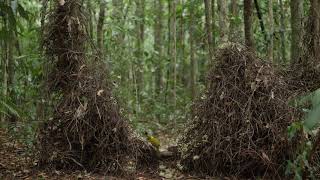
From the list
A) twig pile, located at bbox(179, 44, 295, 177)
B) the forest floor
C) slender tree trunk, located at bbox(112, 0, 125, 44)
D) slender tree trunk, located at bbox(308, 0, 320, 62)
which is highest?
slender tree trunk, located at bbox(112, 0, 125, 44)

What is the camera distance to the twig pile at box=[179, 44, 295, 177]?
6395mm

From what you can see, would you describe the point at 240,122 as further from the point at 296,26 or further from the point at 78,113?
the point at 296,26

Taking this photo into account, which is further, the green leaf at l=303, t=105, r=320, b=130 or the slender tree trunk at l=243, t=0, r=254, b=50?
the slender tree trunk at l=243, t=0, r=254, b=50

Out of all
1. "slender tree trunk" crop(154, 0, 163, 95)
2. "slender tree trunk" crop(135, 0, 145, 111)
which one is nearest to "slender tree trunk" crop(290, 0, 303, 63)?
"slender tree trunk" crop(135, 0, 145, 111)

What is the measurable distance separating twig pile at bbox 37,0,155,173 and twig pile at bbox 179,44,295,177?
1.05m

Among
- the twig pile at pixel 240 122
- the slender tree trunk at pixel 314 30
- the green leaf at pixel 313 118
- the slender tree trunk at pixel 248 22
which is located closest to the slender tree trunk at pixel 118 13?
the slender tree trunk at pixel 248 22

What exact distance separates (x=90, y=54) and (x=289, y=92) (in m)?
3.12

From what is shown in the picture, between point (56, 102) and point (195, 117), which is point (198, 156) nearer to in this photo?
point (195, 117)

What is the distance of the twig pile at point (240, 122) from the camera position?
6395 millimetres

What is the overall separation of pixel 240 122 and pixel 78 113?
235cm

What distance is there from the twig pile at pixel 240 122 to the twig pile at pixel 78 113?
105 cm

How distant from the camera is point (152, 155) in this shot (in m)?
7.46

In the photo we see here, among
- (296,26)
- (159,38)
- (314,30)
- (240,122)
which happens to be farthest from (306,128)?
(159,38)

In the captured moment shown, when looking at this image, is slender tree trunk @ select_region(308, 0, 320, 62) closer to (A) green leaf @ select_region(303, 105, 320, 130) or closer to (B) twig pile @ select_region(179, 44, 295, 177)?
(B) twig pile @ select_region(179, 44, 295, 177)
